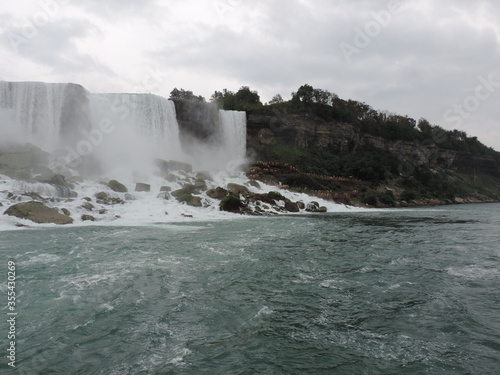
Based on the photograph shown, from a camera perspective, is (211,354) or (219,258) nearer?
(211,354)

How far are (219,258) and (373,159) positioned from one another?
195 ft

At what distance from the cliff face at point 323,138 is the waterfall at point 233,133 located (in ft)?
8.66

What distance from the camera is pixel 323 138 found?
65.3 metres

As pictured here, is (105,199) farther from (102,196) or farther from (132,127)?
(132,127)

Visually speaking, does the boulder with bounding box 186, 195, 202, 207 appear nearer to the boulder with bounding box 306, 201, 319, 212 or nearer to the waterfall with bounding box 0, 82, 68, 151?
the boulder with bounding box 306, 201, 319, 212

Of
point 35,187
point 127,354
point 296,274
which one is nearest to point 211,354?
point 127,354

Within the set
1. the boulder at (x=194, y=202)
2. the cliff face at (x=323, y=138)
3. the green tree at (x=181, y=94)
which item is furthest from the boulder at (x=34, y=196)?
the green tree at (x=181, y=94)

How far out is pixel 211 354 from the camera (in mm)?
4730

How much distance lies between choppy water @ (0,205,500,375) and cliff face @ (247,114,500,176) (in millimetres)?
46187

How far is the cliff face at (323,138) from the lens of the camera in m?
58.1

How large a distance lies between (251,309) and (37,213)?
16.5 m

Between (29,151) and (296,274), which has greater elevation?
(29,151)

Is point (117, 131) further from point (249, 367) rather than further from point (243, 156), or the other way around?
point (249, 367)

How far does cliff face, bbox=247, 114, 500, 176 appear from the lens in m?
58.1
